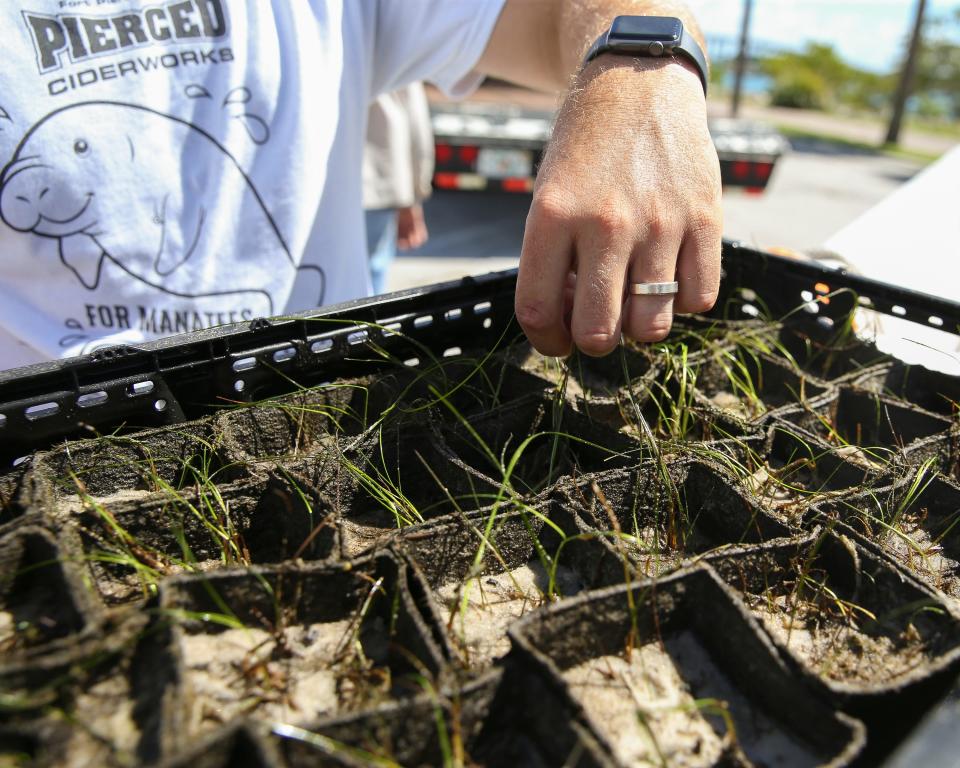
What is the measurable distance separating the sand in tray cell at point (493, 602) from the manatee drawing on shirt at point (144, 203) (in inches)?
41.0

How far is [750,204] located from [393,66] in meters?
8.63

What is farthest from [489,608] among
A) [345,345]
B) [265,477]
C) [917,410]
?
[917,410]

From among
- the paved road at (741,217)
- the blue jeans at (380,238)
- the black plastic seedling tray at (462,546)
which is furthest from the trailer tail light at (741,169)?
the black plastic seedling tray at (462,546)

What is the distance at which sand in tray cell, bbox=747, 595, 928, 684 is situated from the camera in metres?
0.98

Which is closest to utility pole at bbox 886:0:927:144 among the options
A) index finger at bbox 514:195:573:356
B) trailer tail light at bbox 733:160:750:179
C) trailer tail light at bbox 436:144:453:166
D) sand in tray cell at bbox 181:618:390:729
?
trailer tail light at bbox 733:160:750:179

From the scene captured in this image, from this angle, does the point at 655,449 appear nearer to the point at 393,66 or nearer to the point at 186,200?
the point at 186,200

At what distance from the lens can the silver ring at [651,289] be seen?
4.07ft

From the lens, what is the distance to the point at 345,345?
1.42m

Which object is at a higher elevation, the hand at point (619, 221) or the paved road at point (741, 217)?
the hand at point (619, 221)

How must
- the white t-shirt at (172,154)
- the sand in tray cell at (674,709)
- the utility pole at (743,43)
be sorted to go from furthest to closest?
the utility pole at (743,43), the white t-shirt at (172,154), the sand in tray cell at (674,709)

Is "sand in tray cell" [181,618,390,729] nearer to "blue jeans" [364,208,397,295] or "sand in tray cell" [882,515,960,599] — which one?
"sand in tray cell" [882,515,960,599]

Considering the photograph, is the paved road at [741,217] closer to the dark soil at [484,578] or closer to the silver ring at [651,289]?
the dark soil at [484,578]

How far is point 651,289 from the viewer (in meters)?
1.24

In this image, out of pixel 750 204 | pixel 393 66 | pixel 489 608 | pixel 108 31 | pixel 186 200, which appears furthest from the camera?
pixel 750 204
